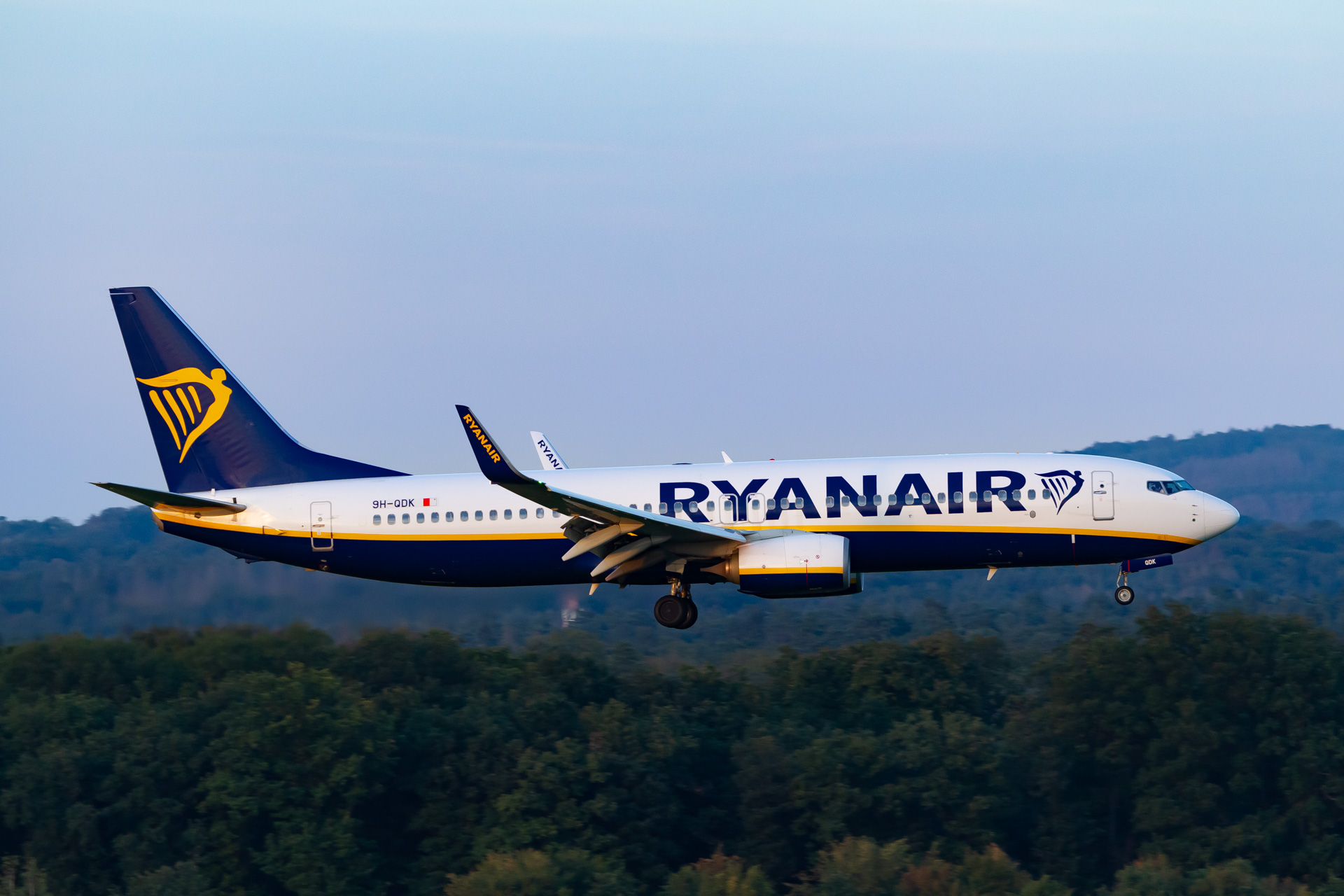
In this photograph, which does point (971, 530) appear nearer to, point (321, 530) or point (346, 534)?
point (346, 534)

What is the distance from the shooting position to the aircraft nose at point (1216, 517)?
35.6m

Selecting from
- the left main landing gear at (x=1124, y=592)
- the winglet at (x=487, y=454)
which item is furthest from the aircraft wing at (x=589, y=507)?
the left main landing gear at (x=1124, y=592)

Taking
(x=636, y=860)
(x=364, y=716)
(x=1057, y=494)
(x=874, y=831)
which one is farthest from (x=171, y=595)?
(x=1057, y=494)

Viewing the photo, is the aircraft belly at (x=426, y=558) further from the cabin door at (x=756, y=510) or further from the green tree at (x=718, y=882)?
the green tree at (x=718, y=882)

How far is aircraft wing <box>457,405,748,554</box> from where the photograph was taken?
31.3 m

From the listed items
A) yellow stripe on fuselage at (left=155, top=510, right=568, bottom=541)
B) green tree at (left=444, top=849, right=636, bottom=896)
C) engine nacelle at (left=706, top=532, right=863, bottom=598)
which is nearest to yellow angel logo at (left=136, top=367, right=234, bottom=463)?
yellow stripe on fuselage at (left=155, top=510, right=568, bottom=541)

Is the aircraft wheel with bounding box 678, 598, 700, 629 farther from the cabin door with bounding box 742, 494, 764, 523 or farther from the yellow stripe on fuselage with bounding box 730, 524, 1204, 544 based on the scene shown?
the cabin door with bounding box 742, 494, 764, 523

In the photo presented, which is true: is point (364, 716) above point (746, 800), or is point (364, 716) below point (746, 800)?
above

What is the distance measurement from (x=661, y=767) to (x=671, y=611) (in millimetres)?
36256

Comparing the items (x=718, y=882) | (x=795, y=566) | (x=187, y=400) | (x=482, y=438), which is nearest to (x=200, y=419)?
(x=187, y=400)

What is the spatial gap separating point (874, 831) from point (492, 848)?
59.4 ft

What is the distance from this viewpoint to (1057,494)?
1382 inches

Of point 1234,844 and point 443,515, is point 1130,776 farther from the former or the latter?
point 443,515

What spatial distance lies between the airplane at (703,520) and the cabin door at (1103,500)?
0.04 m
